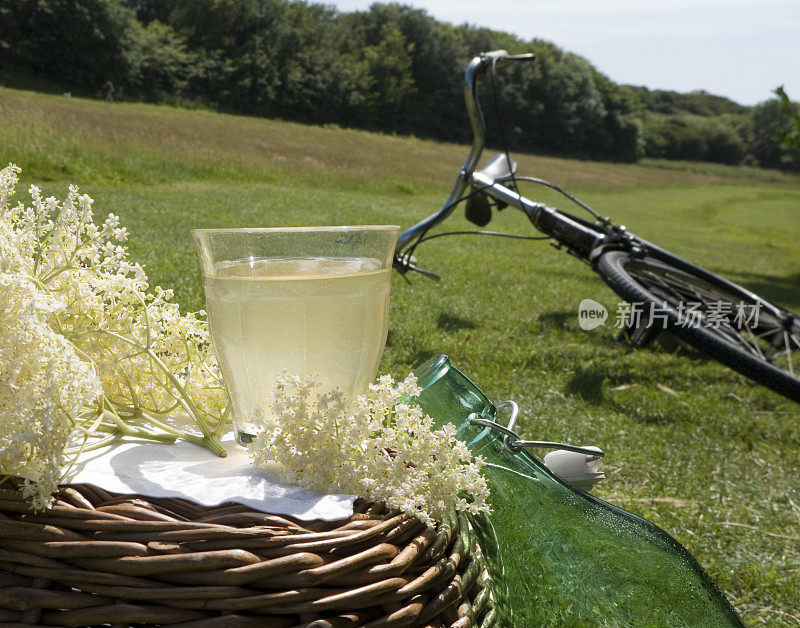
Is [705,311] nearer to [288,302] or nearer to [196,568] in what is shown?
[288,302]

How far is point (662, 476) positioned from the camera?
2.55 meters

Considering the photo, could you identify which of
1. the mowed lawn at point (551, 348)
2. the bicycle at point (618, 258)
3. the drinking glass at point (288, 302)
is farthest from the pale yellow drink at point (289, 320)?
the bicycle at point (618, 258)

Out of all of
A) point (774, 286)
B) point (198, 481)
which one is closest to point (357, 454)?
point (198, 481)

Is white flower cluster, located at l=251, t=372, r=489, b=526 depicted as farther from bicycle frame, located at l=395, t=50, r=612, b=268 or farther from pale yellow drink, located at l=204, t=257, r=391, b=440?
bicycle frame, located at l=395, t=50, r=612, b=268

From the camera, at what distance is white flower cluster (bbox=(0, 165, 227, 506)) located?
0.67 m

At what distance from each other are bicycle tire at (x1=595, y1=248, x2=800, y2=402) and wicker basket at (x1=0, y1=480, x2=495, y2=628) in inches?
101

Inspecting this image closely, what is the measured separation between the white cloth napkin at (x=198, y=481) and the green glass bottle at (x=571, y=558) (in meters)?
0.25

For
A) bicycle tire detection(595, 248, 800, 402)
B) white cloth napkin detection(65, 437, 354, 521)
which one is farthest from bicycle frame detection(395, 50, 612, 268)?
white cloth napkin detection(65, 437, 354, 521)

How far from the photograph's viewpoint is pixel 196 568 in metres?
0.62

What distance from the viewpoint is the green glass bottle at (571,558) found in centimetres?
79

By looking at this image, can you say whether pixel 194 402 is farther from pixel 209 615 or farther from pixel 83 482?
pixel 209 615

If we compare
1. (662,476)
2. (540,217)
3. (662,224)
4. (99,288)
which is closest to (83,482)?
(99,288)

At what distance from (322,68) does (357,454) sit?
4321 cm

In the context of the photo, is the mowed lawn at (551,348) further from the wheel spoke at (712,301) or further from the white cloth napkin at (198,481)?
the white cloth napkin at (198,481)
